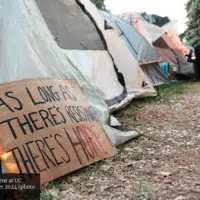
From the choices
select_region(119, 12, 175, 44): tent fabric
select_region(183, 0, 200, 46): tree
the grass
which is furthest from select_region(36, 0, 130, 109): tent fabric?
select_region(183, 0, 200, 46): tree

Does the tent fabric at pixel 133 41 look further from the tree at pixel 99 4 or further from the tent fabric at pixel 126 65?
the tree at pixel 99 4

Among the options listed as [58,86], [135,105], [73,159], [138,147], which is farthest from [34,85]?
[135,105]

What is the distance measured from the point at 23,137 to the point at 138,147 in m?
1.26

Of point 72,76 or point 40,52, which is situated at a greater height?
point 40,52

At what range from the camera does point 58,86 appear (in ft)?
8.97

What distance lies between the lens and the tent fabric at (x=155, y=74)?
758 cm

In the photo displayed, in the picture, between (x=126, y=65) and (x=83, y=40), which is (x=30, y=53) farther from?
(x=126, y=65)

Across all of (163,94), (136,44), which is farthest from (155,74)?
(163,94)

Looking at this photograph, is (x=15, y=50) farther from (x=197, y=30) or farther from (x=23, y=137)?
(x=197, y=30)

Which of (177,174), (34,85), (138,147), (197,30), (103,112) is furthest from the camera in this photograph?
(197,30)

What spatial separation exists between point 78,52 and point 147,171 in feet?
7.49

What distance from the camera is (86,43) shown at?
4.43 metres

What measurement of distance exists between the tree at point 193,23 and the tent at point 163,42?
205 inches

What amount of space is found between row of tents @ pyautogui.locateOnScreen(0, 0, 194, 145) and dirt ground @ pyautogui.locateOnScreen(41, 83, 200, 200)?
A: 0.37 metres
